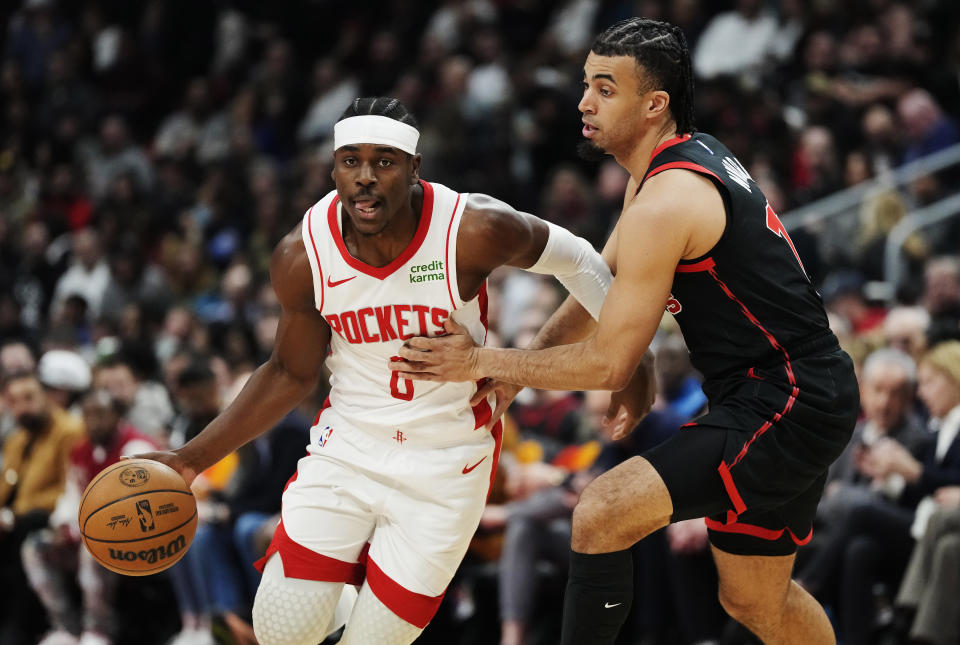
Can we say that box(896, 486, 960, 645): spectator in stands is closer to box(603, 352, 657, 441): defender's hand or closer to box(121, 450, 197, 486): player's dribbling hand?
box(603, 352, 657, 441): defender's hand

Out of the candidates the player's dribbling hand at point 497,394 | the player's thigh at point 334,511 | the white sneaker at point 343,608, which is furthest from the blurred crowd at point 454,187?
the player's thigh at point 334,511

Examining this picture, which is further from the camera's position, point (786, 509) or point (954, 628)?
point (954, 628)

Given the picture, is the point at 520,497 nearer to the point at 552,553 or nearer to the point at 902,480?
the point at 552,553

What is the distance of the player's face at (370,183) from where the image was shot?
4.13m

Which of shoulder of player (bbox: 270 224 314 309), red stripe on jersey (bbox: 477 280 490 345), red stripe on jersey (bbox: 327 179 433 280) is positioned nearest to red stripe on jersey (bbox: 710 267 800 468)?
A: red stripe on jersey (bbox: 477 280 490 345)

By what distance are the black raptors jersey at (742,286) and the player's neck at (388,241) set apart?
81 cm

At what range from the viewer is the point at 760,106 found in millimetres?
10055

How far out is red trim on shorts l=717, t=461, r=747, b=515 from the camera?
153 inches

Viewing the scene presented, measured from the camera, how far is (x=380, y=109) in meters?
4.20

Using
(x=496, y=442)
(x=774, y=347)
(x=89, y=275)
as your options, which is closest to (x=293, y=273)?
(x=496, y=442)

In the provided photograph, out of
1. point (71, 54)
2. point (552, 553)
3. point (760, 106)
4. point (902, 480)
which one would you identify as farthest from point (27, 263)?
point (902, 480)

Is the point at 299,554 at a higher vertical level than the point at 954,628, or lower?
higher

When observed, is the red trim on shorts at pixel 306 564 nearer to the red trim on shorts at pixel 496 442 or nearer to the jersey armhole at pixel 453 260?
the red trim on shorts at pixel 496 442

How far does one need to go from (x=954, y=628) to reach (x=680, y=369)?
73.4 inches
